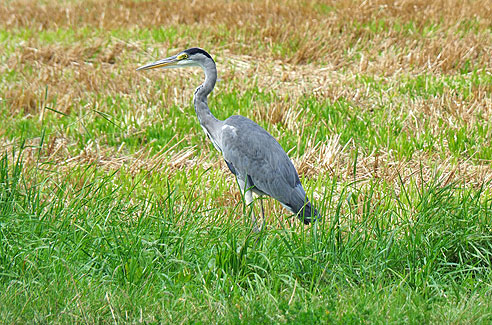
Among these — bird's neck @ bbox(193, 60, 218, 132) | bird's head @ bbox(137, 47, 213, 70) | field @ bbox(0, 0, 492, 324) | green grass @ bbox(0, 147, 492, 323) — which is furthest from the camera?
bird's head @ bbox(137, 47, 213, 70)

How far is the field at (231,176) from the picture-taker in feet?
10.6

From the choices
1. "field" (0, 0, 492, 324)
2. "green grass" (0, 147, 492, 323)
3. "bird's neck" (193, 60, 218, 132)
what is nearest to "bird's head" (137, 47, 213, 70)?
"bird's neck" (193, 60, 218, 132)

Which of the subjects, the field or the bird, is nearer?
the field

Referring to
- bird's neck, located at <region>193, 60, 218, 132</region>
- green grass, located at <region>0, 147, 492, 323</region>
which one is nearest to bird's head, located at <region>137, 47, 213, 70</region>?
bird's neck, located at <region>193, 60, 218, 132</region>

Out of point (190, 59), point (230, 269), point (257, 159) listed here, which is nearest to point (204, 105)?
point (190, 59)

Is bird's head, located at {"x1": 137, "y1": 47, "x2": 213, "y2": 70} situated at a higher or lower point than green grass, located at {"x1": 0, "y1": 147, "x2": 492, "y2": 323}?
higher

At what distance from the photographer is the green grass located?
3.05 m

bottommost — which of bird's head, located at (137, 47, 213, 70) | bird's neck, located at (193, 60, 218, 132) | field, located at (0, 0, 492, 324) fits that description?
field, located at (0, 0, 492, 324)

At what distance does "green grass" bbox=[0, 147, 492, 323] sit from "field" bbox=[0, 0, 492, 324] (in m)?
0.02

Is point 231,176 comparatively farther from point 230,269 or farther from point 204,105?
point 230,269

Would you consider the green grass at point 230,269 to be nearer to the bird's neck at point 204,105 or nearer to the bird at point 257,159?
the bird at point 257,159

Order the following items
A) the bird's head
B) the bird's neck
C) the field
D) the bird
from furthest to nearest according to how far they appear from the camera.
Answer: the bird's head → the bird's neck → the bird → the field

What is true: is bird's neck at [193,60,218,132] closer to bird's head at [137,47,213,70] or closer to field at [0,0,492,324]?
bird's head at [137,47,213,70]

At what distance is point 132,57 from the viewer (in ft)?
33.9
